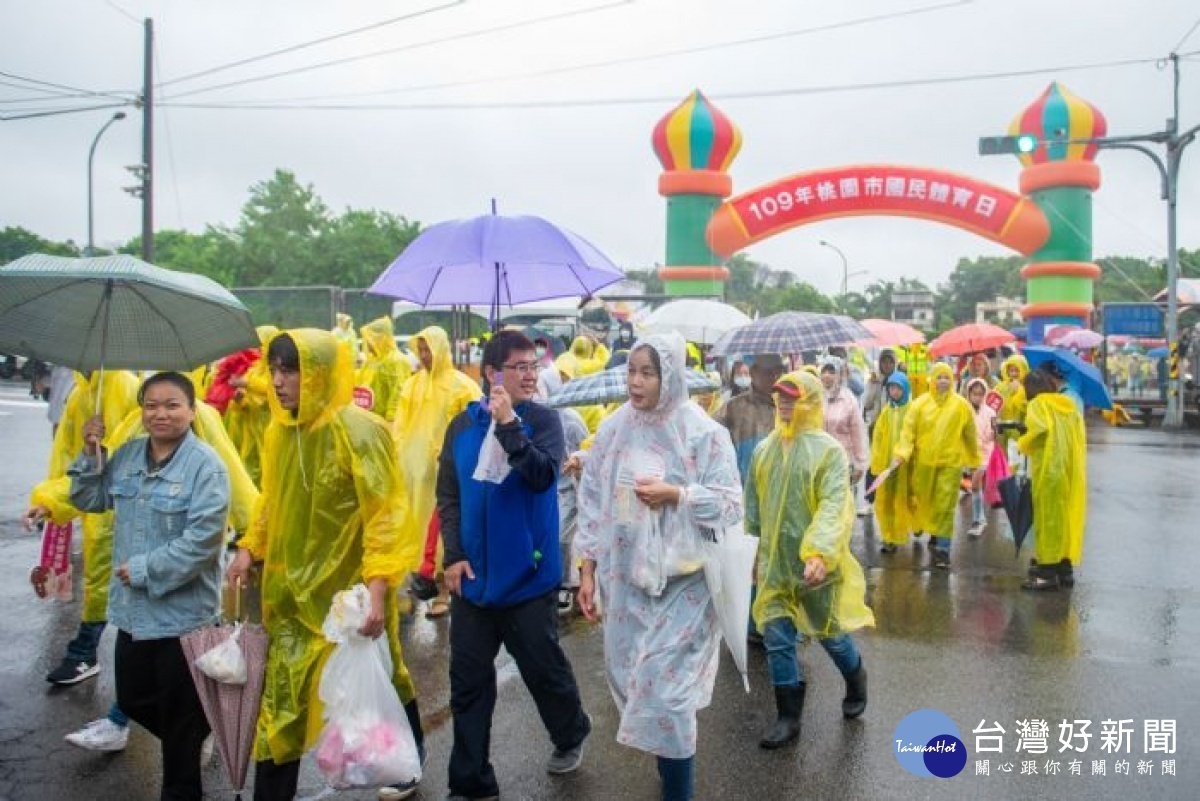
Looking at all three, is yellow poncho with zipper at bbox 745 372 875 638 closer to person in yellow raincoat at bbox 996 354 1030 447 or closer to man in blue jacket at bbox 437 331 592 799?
man in blue jacket at bbox 437 331 592 799

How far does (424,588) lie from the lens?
6.80m

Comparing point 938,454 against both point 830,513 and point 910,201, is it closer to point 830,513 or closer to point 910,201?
point 830,513

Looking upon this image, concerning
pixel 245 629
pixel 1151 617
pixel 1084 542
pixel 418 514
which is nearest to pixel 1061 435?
pixel 1151 617

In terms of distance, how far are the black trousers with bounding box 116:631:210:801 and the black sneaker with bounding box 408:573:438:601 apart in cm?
312

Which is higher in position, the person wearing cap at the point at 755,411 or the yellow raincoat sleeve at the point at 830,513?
the person wearing cap at the point at 755,411

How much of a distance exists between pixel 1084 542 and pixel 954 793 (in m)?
5.90

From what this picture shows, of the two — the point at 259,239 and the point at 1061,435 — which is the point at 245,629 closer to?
the point at 1061,435

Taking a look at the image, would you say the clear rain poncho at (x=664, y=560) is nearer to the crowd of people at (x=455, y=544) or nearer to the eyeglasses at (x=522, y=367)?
the crowd of people at (x=455, y=544)

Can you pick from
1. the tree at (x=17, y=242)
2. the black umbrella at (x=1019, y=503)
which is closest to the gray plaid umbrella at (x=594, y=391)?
the black umbrella at (x=1019, y=503)

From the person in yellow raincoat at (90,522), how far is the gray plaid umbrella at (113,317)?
60cm

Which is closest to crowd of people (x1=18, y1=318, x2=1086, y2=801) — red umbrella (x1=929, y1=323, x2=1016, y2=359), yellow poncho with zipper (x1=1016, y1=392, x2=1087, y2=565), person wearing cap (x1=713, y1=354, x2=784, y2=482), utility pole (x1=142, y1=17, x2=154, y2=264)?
person wearing cap (x1=713, y1=354, x2=784, y2=482)

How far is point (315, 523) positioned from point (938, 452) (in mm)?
6155

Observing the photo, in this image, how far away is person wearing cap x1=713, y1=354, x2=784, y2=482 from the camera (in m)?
6.39

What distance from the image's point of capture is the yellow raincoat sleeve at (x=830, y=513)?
442cm
